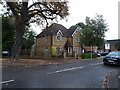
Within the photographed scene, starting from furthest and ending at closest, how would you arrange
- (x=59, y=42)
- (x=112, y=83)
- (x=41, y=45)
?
(x=41, y=45) < (x=59, y=42) < (x=112, y=83)

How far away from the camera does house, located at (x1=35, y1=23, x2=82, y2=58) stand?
35594mm

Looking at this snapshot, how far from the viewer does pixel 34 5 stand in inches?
764

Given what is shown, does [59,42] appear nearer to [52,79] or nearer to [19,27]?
[19,27]

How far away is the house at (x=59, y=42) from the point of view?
117 ft

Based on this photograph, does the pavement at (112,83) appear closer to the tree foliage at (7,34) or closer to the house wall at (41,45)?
the tree foliage at (7,34)

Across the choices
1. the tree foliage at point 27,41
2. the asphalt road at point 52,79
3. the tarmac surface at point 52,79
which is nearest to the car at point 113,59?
the tarmac surface at point 52,79

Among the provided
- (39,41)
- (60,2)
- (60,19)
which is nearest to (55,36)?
(39,41)

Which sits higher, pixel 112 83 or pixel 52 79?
pixel 112 83

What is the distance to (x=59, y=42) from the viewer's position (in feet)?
120

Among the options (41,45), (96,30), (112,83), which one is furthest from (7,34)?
(112,83)

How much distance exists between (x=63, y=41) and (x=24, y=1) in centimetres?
2033

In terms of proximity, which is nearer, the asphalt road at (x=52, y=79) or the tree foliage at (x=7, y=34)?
the asphalt road at (x=52, y=79)

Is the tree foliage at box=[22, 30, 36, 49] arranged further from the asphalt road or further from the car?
the asphalt road

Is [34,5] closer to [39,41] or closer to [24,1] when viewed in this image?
[24,1]
